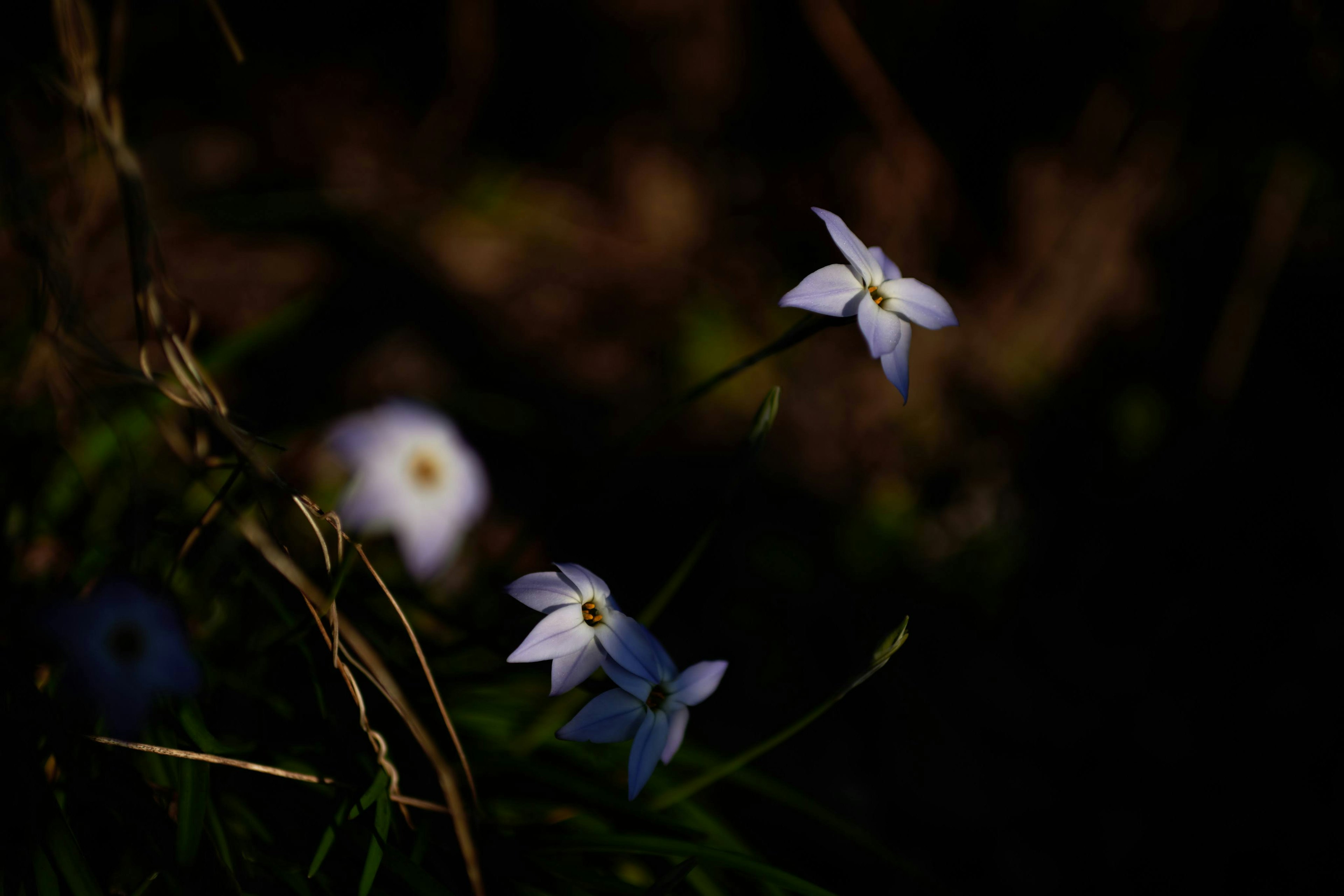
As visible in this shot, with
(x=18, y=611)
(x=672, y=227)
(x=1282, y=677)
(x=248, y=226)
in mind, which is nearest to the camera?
(x=18, y=611)

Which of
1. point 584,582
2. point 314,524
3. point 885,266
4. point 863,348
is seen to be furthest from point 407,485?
point 863,348

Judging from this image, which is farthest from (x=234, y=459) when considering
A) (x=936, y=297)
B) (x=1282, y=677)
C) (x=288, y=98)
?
(x=1282, y=677)

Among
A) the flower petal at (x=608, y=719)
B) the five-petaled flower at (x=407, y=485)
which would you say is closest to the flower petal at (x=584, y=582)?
the flower petal at (x=608, y=719)

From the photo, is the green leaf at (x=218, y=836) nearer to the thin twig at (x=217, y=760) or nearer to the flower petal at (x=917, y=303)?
the thin twig at (x=217, y=760)

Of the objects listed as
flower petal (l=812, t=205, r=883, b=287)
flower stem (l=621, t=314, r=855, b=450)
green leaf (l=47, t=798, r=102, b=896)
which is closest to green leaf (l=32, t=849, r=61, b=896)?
green leaf (l=47, t=798, r=102, b=896)

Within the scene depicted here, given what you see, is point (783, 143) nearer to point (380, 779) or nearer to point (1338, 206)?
point (1338, 206)

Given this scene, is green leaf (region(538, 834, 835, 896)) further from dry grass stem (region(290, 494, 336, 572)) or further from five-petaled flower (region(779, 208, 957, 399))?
five-petaled flower (region(779, 208, 957, 399))
